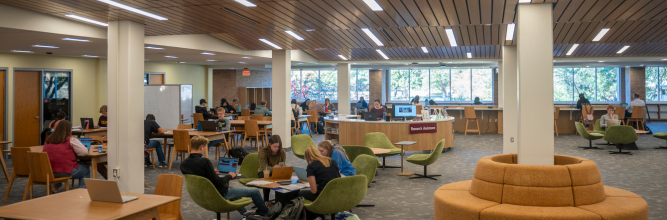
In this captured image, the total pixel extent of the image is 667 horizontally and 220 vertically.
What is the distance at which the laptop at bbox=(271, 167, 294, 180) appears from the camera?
16.8 ft

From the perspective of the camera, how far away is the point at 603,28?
7844 mm

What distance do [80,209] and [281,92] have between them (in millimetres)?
7978

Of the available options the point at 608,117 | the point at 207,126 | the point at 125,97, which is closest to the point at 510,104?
the point at 608,117

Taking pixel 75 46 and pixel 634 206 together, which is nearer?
pixel 634 206

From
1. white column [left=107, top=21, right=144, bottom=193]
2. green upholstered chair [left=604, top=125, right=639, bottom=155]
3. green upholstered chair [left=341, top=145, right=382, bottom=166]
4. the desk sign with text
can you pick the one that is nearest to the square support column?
the desk sign with text

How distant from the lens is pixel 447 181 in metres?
7.57

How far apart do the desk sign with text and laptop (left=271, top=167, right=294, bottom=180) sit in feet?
18.7

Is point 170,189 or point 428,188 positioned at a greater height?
point 170,189

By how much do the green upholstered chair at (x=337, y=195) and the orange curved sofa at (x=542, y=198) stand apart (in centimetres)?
87

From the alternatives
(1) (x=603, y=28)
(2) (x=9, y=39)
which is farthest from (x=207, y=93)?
(1) (x=603, y=28)

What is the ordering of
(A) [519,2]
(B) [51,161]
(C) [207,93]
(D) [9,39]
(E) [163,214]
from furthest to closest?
(C) [207,93] → (D) [9,39] → (B) [51,161] → (A) [519,2] → (E) [163,214]

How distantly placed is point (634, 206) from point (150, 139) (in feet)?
26.8

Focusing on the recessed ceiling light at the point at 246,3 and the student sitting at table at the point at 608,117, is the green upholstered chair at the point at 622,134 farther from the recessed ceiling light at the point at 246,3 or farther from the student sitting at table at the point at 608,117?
the recessed ceiling light at the point at 246,3

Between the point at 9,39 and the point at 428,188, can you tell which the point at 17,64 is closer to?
the point at 9,39
